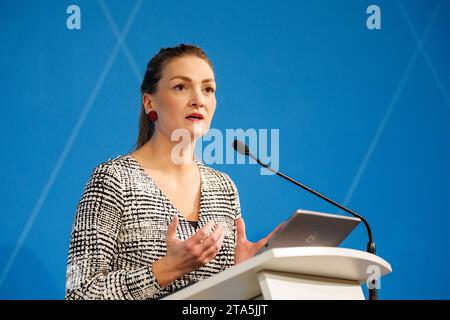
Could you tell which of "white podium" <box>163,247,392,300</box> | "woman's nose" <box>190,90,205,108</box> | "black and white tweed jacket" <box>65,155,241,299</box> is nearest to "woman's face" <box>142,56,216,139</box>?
"woman's nose" <box>190,90,205,108</box>

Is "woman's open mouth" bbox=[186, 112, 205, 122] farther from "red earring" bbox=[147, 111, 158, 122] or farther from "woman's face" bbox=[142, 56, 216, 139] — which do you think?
"red earring" bbox=[147, 111, 158, 122]

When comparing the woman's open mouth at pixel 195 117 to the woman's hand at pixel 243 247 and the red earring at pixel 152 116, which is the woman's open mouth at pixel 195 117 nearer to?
the red earring at pixel 152 116

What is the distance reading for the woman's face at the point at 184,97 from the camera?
2373 mm

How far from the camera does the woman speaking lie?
75.5 inches

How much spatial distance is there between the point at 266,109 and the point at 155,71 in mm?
819

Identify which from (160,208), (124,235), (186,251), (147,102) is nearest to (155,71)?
(147,102)

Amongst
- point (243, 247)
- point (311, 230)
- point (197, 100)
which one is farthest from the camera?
point (197, 100)

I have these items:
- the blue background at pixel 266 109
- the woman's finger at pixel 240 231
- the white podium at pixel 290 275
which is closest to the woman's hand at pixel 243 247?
the woman's finger at pixel 240 231

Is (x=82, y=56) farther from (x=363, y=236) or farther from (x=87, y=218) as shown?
(x=363, y=236)

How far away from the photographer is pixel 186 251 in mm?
1744

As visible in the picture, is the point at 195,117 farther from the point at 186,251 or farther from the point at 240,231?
the point at 186,251
